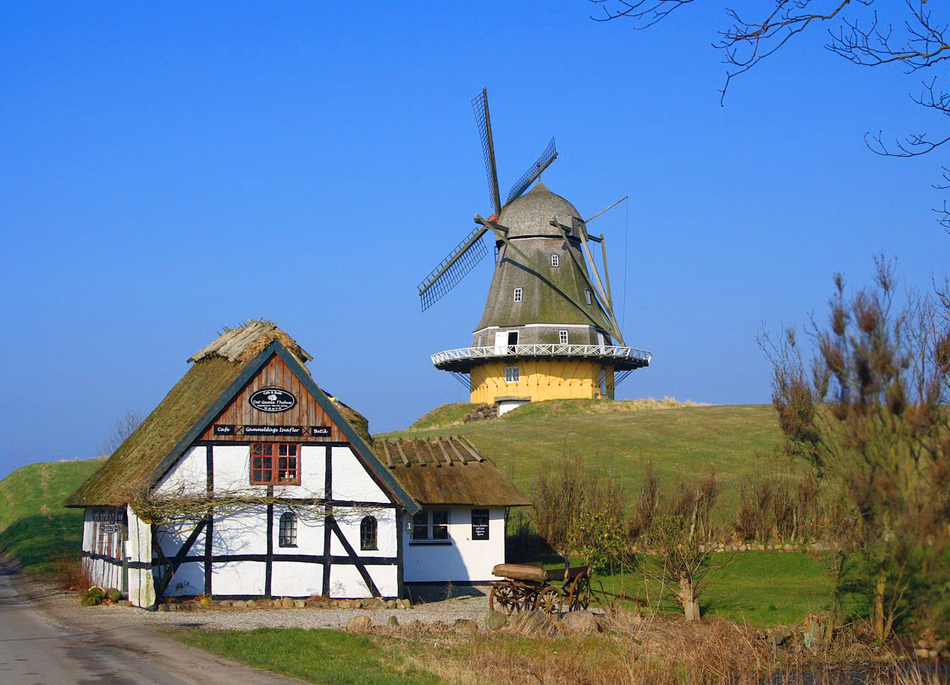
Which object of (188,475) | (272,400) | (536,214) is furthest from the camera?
(536,214)

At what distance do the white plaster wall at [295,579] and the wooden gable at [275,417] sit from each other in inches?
132

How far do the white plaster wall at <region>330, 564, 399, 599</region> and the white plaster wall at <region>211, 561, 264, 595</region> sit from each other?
1946 millimetres

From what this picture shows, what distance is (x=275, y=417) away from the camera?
1187 inches

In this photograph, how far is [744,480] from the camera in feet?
157

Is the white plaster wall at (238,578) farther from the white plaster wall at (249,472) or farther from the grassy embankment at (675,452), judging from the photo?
the grassy embankment at (675,452)

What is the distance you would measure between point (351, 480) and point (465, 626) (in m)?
6.77

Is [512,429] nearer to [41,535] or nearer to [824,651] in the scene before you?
[41,535]

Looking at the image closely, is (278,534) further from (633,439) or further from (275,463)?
(633,439)

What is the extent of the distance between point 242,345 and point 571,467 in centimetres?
1750

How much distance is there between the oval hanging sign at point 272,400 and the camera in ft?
98.4

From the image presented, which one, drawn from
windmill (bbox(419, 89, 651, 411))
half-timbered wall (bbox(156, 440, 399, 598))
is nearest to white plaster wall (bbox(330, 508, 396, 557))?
half-timbered wall (bbox(156, 440, 399, 598))

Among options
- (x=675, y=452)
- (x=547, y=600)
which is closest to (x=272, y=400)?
(x=547, y=600)

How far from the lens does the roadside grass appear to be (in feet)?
168

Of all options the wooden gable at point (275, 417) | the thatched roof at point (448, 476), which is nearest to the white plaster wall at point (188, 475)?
the wooden gable at point (275, 417)
